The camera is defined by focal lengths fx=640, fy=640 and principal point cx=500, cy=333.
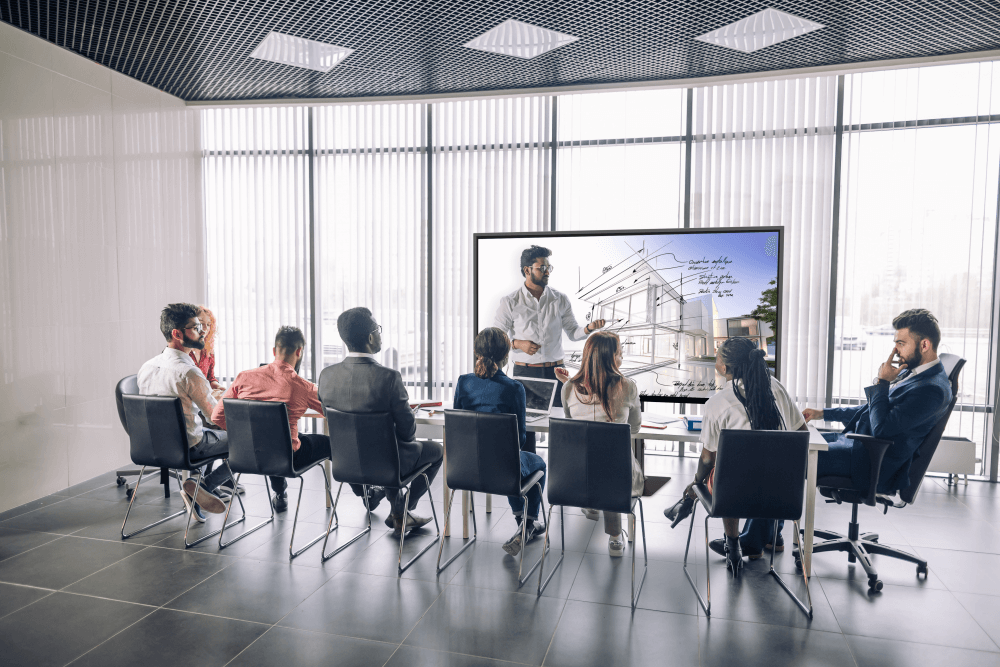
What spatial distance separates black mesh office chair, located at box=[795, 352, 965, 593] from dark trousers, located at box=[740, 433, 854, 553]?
0.05 m

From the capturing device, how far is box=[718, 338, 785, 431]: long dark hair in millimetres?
3098

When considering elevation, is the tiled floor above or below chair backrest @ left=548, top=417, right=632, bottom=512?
below

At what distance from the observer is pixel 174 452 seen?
379 cm

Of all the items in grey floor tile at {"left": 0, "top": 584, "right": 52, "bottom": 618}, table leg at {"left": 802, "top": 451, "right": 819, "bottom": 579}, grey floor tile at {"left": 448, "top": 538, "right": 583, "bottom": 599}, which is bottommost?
grey floor tile at {"left": 448, "top": 538, "right": 583, "bottom": 599}

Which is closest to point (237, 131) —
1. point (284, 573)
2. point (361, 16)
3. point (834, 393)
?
point (361, 16)

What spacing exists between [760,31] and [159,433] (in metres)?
4.51

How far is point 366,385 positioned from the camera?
11.4ft

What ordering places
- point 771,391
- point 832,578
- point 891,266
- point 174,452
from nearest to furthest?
point 771,391, point 832,578, point 174,452, point 891,266

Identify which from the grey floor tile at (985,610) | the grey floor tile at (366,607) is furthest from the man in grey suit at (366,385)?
the grey floor tile at (985,610)

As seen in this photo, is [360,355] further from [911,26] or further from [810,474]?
[911,26]

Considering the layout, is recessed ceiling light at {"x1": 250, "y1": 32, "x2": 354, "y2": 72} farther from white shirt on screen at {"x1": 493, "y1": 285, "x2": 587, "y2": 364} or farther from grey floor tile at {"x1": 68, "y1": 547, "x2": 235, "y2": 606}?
grey floor tile at {"x1": 68, "y1": 547, "x2": 235, "y2": 606}

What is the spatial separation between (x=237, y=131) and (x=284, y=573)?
14.8ft

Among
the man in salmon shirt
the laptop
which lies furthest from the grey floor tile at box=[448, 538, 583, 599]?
the man in salmon shirt

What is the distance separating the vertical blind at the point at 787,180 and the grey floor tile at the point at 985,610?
7.68 ft
